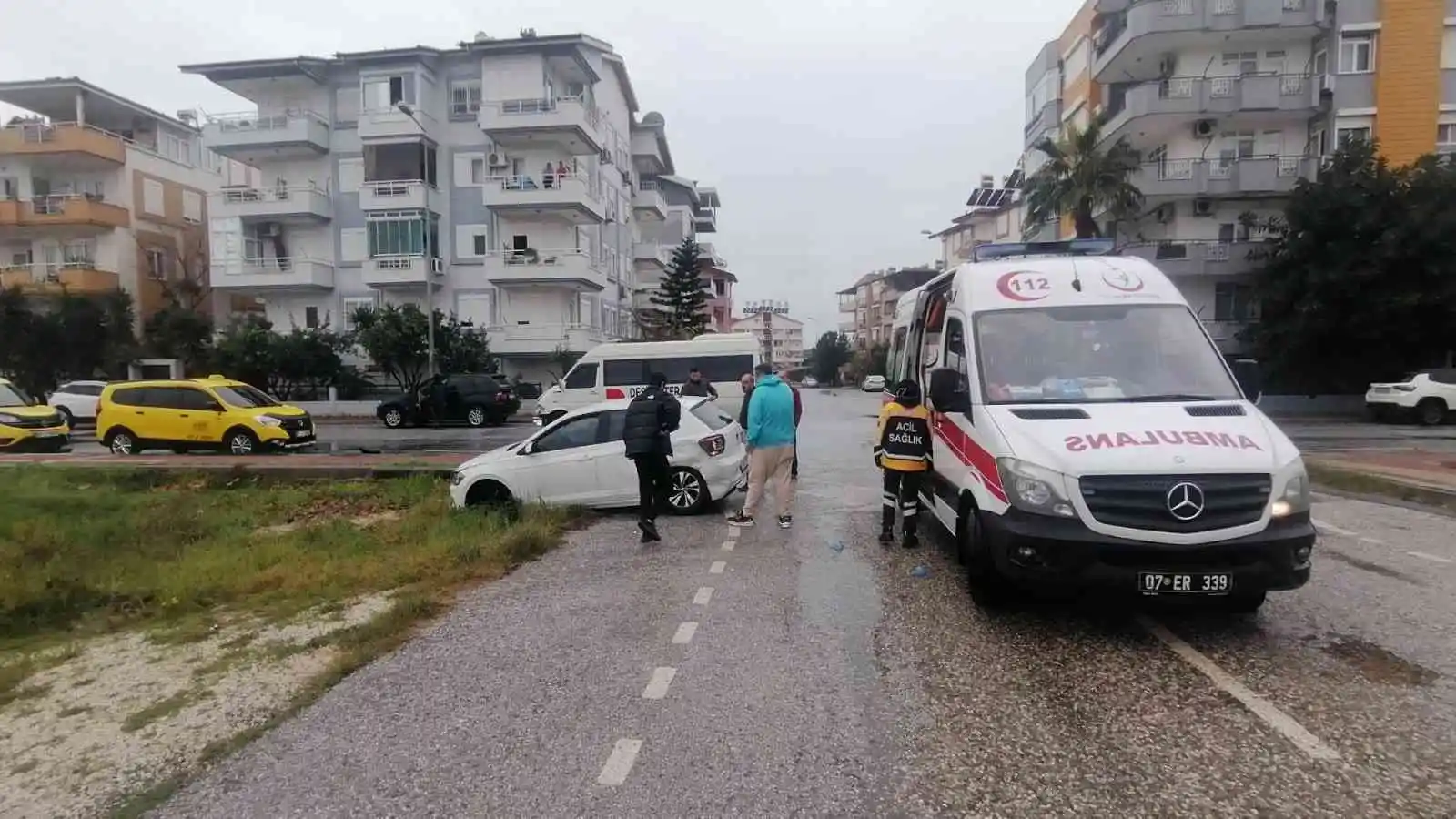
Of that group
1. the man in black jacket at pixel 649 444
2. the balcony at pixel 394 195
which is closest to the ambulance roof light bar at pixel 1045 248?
the man in black jacket at pixel 649 444

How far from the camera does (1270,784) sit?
3568mm

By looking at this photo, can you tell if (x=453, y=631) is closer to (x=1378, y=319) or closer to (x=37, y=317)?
(x=1378, y=319)

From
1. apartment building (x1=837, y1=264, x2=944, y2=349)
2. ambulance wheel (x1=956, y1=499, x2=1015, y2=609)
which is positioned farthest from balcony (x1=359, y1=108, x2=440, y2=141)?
apartment building (x1=837, y1=264, x2=944, y2=349)

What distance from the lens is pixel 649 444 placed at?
343 inches

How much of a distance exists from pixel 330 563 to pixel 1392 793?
26.1 ft

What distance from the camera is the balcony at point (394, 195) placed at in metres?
37.3

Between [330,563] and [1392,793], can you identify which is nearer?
[1392,793]

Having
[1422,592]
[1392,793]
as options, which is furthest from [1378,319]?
[1392,793]

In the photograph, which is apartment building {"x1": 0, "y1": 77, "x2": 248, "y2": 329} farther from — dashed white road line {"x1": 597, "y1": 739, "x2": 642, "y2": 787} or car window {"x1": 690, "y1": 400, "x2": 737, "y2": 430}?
dashed white road line {"x1": 597, "y1": 739, "x2": 642, "y2": 787}

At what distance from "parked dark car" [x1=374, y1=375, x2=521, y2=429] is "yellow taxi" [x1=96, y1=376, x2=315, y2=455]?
827 cm

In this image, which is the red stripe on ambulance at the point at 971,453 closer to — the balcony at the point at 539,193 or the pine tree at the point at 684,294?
the balcony at the point at 539,193

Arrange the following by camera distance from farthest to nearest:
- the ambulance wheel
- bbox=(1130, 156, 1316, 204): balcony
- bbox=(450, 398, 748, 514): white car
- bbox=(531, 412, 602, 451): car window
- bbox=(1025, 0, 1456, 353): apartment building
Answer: bbox=(1130, 156, 1316, 204): balcony < bbox=(1025, 0, 1456, 353): apartment building < bbox=(531, 412, 602, 451): car window < bbox=(450, 398, 748, 514): white car < the ambulance wheel

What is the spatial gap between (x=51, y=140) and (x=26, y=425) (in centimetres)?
2712

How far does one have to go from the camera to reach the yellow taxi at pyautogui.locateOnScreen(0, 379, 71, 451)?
1917cm
